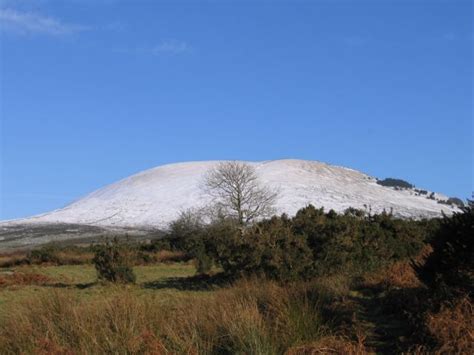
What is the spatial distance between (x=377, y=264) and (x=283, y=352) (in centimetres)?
1245

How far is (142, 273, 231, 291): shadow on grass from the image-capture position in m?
22.2

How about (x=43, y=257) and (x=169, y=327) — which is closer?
(x=169, y=327)

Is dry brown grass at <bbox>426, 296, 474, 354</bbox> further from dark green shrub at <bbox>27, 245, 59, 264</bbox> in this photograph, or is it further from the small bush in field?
dark green shrub at <bbox>27, 245, 59, 264</bbox>

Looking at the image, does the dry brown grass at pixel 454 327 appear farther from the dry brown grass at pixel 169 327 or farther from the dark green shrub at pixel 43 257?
the dark green shrub at pixel 43 257

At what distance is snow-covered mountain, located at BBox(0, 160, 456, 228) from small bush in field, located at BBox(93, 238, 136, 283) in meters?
67.0

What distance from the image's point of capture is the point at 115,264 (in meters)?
24.2

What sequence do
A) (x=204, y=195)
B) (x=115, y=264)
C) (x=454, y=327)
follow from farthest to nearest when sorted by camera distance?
(x=204, y=195) → (x=115, y=264) → (x=454, y=327)

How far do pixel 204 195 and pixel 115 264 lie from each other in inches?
3104

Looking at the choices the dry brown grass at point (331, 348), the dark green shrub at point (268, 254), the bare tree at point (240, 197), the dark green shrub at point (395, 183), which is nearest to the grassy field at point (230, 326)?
the dry brown grass at point (331, 348)

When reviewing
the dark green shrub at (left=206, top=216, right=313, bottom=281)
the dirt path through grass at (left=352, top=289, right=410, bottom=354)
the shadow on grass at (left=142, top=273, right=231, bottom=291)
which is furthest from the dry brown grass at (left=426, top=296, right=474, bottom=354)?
the shadow on grass at (left=142, top=273, right=231, bottom=291)

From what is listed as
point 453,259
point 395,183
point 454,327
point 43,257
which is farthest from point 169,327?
point 395,183

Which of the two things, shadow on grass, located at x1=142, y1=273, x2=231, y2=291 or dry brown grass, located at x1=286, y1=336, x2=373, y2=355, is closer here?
dry brown grass, located at x1=286, y1=336, x2=373, y2=355

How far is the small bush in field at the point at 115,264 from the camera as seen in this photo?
24.0 metres

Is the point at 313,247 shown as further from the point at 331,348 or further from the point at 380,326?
the point at 331,348
